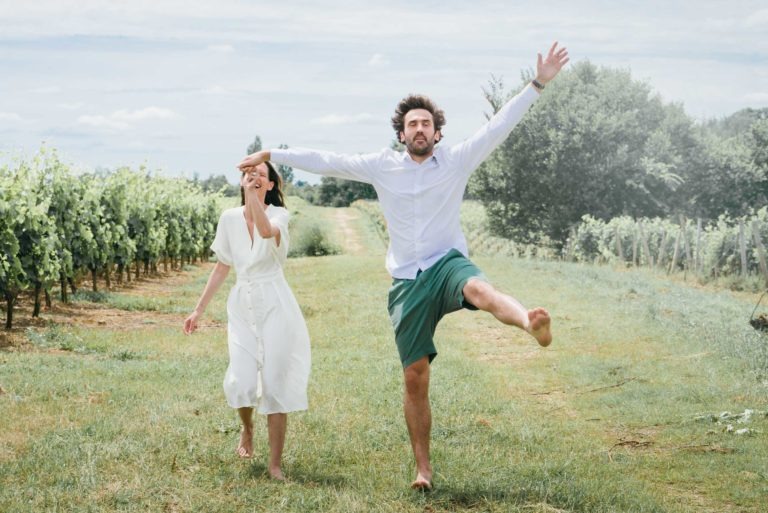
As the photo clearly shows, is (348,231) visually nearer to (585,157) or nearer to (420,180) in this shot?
(585,157)

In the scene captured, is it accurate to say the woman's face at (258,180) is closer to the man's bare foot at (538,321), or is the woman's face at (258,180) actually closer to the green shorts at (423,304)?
the green shorts at (423,304)

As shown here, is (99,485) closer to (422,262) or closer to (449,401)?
(422,262)

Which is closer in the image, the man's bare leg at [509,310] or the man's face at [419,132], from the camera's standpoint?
the man's bare leg at [509,310]

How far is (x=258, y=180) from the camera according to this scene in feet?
17.9

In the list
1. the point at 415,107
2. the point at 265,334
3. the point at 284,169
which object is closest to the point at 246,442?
the point at 265,334

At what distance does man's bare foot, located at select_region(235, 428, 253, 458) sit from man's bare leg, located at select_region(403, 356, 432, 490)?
46.6 inches

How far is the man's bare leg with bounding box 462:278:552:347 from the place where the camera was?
4273 millimetres

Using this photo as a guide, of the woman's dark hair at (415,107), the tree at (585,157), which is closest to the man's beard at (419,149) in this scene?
the woman's dark hair at (415,107)

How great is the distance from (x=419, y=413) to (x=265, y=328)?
106cm

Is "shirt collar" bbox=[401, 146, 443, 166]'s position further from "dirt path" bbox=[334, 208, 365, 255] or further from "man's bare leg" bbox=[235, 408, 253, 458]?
"dirt path" bbox=[334, 208, 365, 255]

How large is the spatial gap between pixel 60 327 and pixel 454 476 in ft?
30.5

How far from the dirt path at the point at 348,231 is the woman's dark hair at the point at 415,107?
3687 cm

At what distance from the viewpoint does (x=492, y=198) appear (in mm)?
48312

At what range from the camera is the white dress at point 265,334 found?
5445 millimetres
